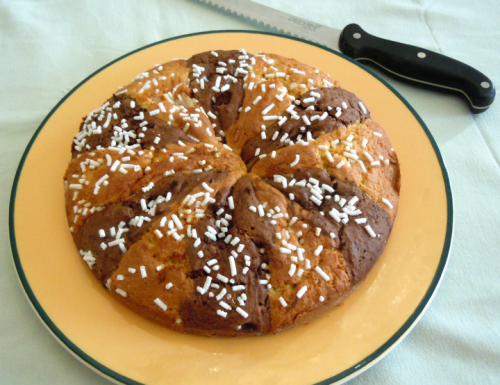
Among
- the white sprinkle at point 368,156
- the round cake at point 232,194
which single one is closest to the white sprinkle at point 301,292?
the round cake at point 232,194

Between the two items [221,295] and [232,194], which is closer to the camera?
[221,295]

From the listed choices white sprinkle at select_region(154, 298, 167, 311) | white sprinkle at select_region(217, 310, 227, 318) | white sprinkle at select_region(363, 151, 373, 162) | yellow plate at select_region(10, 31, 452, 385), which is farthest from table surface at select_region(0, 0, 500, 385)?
white sprinkle at select_region(363, 151, 373, 162)

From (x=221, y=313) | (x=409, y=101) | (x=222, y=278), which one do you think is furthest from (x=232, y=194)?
(x=409, y=101)

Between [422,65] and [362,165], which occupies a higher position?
[422,65]

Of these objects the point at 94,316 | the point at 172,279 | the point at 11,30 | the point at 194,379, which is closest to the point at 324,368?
the point at 194,379

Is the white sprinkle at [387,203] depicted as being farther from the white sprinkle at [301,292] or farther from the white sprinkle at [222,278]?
the white sprinkle at [222,278]

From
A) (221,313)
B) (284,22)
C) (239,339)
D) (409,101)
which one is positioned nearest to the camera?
(221,313)

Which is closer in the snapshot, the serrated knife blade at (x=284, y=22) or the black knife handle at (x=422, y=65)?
the black knife handle at (x=422, y=65)

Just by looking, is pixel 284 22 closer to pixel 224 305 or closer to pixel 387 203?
pixel 387 203
